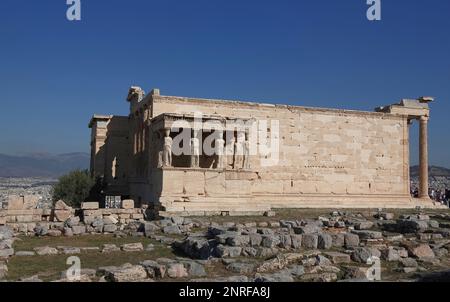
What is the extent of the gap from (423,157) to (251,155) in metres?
11.3

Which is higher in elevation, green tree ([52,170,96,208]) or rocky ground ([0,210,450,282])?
green tree ([52,170,96,208])

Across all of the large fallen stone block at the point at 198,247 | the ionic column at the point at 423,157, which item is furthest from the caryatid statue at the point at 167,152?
the ionic column at the point at 423,157

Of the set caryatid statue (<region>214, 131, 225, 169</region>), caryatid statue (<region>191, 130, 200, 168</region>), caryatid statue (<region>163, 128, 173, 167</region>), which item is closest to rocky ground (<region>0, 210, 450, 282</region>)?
caryatid statue (<region>163, 128, 173, 167</region>)

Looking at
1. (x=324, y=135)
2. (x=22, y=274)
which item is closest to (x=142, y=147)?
(x=324, y=135)

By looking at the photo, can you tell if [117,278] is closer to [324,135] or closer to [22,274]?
[22,274]

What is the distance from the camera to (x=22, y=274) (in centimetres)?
913

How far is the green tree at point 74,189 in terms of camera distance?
77.5ft

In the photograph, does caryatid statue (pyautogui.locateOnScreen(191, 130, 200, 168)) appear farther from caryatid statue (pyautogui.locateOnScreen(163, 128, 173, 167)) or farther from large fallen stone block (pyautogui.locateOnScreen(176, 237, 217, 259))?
large fallen stone block (pyautogui.locateOnScreen(176, 237, 217, 259))

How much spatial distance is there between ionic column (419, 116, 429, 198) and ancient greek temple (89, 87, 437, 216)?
0.06 meters

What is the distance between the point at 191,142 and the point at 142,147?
188 inches

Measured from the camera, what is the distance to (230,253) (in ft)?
33.8

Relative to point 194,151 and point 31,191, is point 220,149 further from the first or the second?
point 31,191

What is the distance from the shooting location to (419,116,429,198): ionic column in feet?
92.7

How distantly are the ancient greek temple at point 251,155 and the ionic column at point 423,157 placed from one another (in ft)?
0.20
